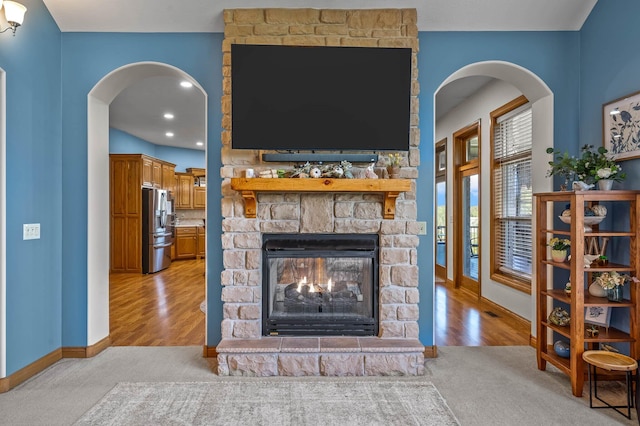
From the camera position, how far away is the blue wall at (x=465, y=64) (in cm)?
301

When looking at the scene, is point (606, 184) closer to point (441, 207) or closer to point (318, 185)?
point (318, 185)

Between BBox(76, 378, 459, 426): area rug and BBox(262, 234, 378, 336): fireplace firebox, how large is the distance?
0.41 meters

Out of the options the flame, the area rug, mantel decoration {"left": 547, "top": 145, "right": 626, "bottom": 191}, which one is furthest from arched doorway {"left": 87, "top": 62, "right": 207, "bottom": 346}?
mantel decoration {"left": 547, "top": 145, "right": 626, "bottom": 191}

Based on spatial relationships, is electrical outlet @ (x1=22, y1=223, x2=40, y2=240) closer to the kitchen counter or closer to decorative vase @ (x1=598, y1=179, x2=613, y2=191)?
decorative vase @ (x1=598, y1=179, x2=613, y2=191)

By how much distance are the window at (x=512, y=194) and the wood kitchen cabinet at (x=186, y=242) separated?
22.0 ft

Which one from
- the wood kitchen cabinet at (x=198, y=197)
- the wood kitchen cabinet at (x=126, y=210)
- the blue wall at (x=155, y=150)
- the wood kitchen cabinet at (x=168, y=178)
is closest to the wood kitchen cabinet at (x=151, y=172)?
the wood kitchen cabinet at (x=126, y=210)

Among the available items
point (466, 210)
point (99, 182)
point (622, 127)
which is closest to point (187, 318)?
point (99, 182)

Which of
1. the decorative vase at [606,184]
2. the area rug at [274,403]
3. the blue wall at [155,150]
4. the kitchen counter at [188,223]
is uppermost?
the blue wall at [155,150]

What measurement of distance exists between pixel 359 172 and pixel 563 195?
4.57ft

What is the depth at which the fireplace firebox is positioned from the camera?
2838 millimetres

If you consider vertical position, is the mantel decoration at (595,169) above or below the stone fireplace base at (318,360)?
above

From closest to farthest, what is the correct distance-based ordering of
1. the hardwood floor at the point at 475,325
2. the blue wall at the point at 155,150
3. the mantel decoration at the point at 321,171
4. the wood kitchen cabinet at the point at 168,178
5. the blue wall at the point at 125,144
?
the mantel decoration at the point at 321,171 → the hardwood floor at the point at 475,325 → the blue wall at the point at 125,144 → the blue wall at the point at 155,150 → the wood kitchen cabinet at the point at 168,178

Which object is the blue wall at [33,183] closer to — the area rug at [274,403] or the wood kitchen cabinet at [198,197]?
the area rug at [274,403]

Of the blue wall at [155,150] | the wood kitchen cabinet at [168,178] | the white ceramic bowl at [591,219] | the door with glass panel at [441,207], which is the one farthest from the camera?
the wood kitchen cabinet at [168,178]
